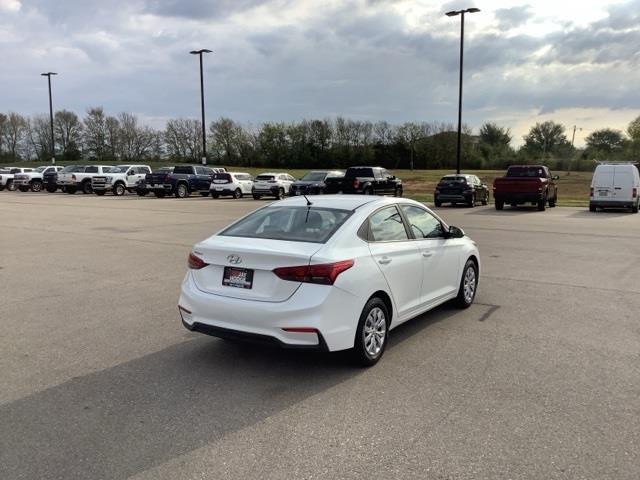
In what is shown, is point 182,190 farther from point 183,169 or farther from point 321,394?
point 321,394

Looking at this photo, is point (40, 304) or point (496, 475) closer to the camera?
point (496, 475)

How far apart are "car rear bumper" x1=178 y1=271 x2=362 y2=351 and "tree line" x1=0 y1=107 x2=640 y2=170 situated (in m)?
89.5

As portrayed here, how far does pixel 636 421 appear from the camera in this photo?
379 centimetres

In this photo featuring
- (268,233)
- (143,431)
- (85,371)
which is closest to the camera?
(143,431)

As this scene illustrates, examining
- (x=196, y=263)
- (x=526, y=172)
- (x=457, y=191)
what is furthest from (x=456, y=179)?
(x=196, y=263)

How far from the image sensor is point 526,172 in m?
25.9

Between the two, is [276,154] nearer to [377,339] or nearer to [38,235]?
[38,235]

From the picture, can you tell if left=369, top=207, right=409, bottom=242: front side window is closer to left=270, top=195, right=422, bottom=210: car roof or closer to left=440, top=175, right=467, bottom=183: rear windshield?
left=270, top=195, right=422, bottom=210: car roof

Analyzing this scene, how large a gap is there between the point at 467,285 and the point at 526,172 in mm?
20920

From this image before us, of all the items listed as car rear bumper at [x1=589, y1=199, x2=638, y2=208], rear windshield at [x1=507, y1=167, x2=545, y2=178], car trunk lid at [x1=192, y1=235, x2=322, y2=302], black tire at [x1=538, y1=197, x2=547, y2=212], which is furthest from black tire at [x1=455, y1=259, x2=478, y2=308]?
rear windshield at [x1=507, y1=167, x2=545, y2=178]

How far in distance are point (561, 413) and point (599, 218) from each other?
19.2 m

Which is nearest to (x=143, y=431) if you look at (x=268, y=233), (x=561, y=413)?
(x=268, y=233)

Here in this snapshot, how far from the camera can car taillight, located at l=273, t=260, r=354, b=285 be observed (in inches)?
172

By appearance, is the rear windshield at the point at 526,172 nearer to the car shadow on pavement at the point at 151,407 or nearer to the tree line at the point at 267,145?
the car shadow on pavement at the point at 151,407
